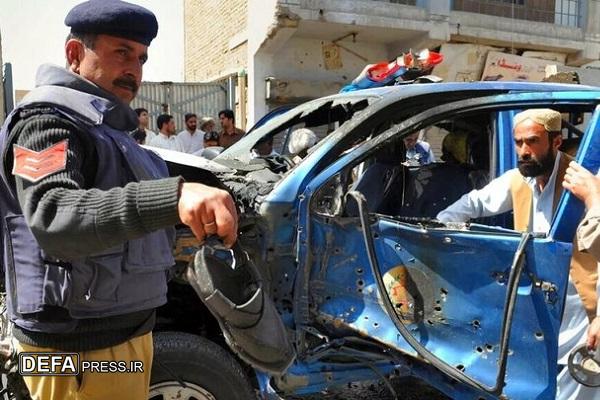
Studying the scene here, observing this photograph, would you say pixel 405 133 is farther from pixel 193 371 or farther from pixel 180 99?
pixel 180 99

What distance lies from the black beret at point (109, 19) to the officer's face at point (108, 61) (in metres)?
0.02

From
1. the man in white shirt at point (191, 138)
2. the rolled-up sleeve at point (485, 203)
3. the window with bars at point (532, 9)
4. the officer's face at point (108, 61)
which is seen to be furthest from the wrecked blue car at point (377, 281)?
the window with bars at point (532, 9)

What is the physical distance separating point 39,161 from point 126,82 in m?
0.37

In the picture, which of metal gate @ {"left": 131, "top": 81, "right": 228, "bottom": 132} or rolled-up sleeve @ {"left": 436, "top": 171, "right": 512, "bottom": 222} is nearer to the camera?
rolled-up sleeve @ {"left": 436, "top": 171, "right": 512, "bottom": 222}

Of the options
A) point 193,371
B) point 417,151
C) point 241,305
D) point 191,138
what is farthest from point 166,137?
point 241,305

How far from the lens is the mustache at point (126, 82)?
4.58 ft

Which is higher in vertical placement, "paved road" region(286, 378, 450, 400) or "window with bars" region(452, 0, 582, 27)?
"window with bars" region(452, 0, 582, 27)

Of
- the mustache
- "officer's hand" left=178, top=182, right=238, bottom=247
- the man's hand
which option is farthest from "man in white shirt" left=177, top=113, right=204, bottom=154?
"officer's hand" left=178, top=182, right=238, bottom=247

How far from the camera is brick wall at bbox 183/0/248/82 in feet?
36.7

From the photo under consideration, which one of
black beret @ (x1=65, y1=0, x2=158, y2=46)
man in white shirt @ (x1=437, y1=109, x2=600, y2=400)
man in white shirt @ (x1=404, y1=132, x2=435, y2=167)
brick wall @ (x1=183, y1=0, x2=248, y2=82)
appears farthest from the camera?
brick wall @ (x1=183, y1=0, x2=248, y2=82)

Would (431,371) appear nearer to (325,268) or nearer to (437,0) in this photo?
(325,268)

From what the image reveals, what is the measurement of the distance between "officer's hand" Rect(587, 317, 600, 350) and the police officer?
1698mm

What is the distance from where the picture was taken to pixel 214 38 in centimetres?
1295

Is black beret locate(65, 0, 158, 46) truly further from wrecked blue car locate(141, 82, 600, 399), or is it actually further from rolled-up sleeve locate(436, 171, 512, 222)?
rolled-up sleeve locate(436, 171, 512, 222)
